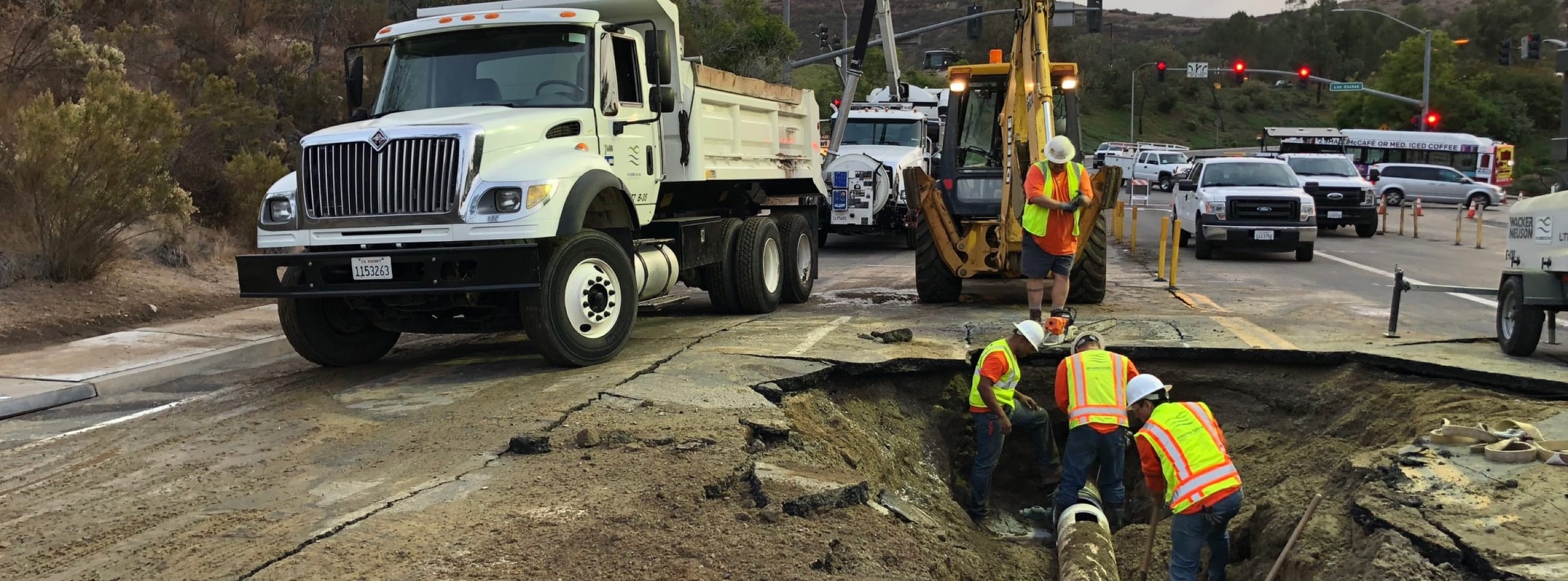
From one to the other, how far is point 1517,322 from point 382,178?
785cm

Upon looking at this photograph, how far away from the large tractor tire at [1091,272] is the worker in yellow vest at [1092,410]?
442 cm

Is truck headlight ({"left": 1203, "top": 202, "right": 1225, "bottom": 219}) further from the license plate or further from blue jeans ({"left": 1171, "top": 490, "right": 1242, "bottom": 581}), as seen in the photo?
the license plate

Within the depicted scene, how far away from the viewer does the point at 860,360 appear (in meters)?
8.23

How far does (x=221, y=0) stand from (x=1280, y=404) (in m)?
18.8

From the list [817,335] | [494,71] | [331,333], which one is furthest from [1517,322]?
[331,333]

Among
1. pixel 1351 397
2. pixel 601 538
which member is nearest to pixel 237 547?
pixel 601 538

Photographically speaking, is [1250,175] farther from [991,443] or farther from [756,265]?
[991,443]

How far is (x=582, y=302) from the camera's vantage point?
26.1 ft

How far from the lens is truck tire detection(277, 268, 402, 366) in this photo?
27.2 ft

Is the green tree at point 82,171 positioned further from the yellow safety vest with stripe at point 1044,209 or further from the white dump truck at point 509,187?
the yellow safety vest with stripe at point 1044,209

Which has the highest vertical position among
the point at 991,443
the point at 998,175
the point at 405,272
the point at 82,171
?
the point at 82,171

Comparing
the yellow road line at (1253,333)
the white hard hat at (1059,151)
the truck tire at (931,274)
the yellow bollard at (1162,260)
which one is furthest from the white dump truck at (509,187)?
the yellow bollard at (1162,260)

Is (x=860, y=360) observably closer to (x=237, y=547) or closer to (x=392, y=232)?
(x=392, y=232)

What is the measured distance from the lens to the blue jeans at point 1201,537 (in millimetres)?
5598
